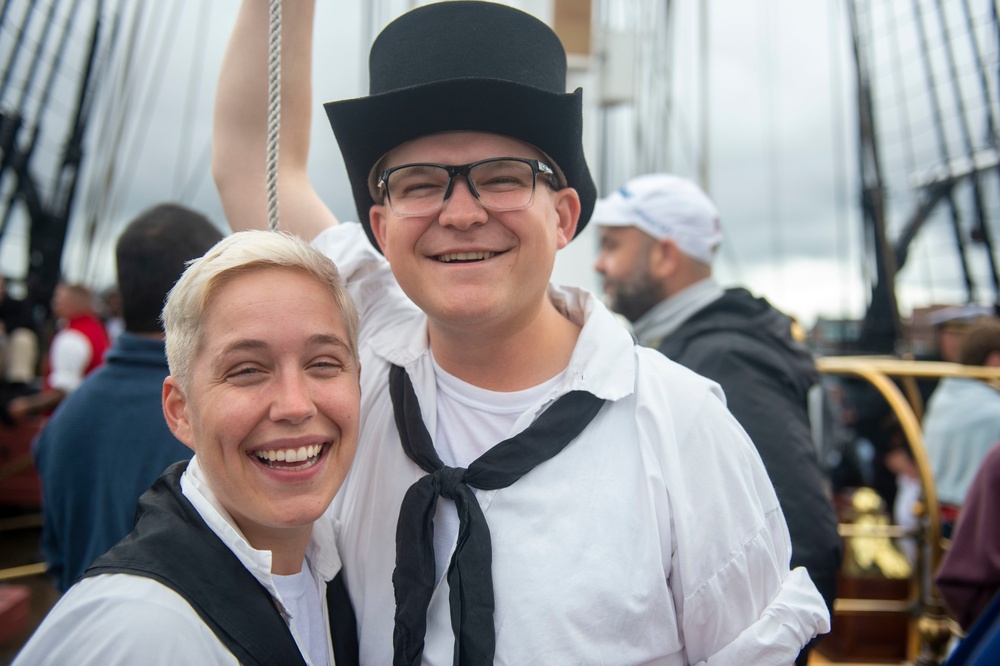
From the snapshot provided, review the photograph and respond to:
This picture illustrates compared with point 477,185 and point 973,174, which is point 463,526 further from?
point 973,174

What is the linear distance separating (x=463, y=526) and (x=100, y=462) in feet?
3.71

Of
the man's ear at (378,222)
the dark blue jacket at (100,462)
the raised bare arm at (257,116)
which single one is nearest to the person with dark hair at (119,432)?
the dark blue jacket at (100,462)

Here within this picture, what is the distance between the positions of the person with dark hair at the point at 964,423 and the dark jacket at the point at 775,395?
1.72 metres

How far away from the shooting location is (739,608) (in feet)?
3.94

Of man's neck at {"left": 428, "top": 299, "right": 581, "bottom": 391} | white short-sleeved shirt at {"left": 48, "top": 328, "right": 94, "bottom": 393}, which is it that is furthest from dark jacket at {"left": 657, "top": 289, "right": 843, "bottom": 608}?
white short-sleeved shirt at {"left": 48, "top": 328, "right": 94, "bottom": 393}

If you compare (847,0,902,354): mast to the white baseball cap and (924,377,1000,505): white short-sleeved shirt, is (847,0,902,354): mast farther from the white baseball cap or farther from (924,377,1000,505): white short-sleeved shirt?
the white baseball cap

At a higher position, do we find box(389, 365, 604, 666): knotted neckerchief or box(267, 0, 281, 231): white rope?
box(267, 0, 281, 231): white rope

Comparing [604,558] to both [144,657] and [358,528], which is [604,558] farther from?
[144,657]

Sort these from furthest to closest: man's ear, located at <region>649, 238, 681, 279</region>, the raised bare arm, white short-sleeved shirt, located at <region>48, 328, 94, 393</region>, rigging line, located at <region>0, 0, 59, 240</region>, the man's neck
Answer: rigging line, located at <region>0, 0, 59, 240</region>
white short-sleeved shirt, located at <region>48, 328, 94, 393</region>
man's ear, located at <region>649, 238, 681, 279</region>
the raised bare arm
the man's neck

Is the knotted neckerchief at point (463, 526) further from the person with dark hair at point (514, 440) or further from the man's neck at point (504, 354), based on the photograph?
the man's neck at point (504, 354)

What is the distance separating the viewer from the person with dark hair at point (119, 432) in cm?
181

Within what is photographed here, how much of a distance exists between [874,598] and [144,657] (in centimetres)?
416

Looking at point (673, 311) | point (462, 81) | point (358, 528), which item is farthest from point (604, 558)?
point (673, 311)

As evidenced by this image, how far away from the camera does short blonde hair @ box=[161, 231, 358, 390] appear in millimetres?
1078
